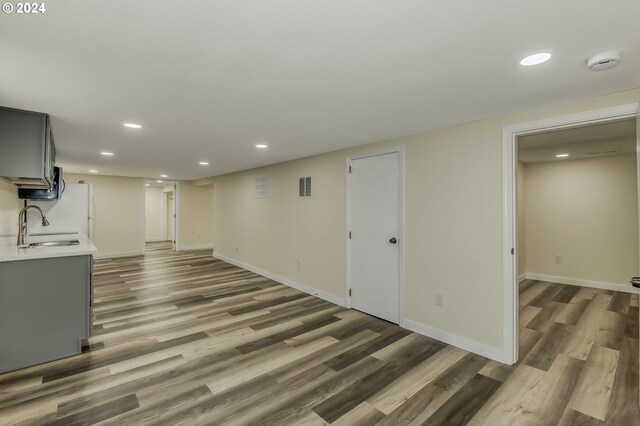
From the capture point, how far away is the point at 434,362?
271 centimetres

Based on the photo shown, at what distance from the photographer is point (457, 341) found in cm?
302

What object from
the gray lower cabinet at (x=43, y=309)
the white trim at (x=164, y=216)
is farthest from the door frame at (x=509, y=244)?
the white trim at (x=164, y=216)

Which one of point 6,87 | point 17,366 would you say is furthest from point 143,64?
point 17,366

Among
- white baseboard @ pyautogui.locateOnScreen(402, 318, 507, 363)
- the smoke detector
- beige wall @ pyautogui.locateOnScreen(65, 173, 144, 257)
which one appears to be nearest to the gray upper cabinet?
white baseboard @ pyautogui.locateOnScreen(402, 318, 507, 363)

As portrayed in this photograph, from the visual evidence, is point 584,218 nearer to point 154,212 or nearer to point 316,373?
point 316,373

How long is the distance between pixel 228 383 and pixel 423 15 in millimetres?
2721

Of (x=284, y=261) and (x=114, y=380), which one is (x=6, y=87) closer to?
(x=114, y=380)

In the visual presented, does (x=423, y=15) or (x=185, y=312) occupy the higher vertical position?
(x=423, y=15)

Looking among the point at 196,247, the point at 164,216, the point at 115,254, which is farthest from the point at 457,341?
the point at 164,216

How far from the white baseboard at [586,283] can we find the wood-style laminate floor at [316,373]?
0.94 metres

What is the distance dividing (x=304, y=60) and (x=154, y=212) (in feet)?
38.4

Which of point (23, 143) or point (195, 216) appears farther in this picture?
point (195, 216)

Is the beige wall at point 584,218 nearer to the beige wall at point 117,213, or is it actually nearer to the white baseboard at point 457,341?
the white baseboard at point 457,341

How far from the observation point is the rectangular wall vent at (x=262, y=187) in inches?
233
